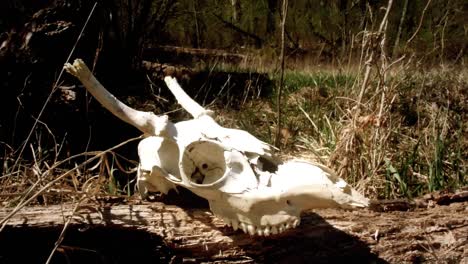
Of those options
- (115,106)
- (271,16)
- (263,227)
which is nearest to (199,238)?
(263,227)

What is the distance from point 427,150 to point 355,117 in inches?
21.3

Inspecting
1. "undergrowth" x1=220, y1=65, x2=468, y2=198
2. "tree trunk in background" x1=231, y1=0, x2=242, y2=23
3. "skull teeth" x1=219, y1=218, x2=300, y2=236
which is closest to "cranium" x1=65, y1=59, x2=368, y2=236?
"skull teeth" x1=219, y1=218, x2=300, y2=236

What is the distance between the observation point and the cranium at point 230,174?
4.59 feet

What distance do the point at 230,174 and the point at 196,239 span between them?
205mm

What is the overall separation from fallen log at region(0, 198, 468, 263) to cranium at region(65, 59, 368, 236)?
9 centimetres

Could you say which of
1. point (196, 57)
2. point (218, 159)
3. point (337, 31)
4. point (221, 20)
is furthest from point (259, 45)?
point (218, 159)

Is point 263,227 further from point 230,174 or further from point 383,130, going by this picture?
point 383,130

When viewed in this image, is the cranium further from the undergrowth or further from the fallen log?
the undergrowth

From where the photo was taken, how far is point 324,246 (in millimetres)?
1508

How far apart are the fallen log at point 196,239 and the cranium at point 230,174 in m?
0.09

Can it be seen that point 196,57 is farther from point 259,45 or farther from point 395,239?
point 395,239

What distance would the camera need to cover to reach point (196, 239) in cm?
149

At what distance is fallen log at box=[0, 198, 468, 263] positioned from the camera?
1.49 metres

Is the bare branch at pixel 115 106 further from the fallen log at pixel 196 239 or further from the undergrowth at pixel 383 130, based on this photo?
the undergrowth at pixel 383 130
